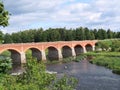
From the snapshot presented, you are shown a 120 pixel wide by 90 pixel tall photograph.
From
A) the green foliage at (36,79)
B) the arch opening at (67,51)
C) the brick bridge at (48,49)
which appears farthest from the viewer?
the arch opening at (67,51)

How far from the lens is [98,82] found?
225 feet

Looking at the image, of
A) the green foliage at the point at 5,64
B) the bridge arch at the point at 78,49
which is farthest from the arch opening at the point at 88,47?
the green foliage at the point at 5,64

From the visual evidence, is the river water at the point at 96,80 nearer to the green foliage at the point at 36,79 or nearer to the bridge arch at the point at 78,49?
the green foliage at the point at 36,79

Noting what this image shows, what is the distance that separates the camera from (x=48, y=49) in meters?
138

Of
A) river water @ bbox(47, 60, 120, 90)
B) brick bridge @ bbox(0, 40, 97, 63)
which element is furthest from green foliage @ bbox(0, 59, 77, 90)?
brick bridge @ bbox(0, 40, 97, 63)

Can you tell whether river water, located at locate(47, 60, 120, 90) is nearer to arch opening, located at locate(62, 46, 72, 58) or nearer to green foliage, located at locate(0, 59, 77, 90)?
green foliage, located at locate(0, 59, 77, 90)

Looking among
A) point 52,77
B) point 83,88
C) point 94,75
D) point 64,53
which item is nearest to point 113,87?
point 83,88

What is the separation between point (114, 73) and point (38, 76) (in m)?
53.3

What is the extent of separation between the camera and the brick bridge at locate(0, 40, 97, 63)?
109 metres

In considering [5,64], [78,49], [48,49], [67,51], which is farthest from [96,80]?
[78,49]

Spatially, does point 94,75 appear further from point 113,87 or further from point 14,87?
point 14,87

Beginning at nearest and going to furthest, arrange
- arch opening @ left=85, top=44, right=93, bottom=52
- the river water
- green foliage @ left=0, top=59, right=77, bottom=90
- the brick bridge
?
green foliage @ left=0, top=59, right=77, bottom=90
the river water
the brick bridge
arch opening @ left=85, top=44, right=93, bottom=52

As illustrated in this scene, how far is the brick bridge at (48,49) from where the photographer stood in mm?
108625

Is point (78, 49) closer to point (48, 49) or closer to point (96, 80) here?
point (48, 49)
